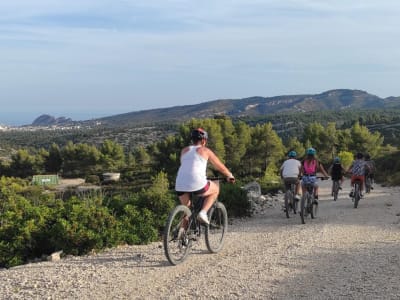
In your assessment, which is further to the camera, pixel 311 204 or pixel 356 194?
pixel 356 194

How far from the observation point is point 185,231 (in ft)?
22.7

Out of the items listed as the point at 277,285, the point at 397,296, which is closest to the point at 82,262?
the point at 277,285

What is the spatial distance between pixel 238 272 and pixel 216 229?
151cm

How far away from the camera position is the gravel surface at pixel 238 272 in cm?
558

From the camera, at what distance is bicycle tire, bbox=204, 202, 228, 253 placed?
744 cm

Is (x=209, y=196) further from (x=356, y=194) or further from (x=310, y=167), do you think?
(x=356, y=194)

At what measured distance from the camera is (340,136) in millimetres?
61781

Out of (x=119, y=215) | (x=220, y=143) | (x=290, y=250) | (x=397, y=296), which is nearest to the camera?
(x=397, y=296)

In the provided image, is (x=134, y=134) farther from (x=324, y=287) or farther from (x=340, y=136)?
(x=324, y=287)

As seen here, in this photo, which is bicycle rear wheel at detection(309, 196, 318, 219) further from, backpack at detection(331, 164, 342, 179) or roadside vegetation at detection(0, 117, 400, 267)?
backpack at detection(331, 164, 342, 179)

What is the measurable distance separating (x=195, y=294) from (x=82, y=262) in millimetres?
2228

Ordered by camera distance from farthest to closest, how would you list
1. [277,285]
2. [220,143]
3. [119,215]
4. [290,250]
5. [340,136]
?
[340,136]
[220,143]
[119,215]
[290,250]
[277,285]

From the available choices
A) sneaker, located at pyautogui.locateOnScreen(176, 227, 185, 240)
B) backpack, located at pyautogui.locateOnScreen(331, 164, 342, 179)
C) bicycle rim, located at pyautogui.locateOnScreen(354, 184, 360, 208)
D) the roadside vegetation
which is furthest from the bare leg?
backpack, located at pyautogui.locateOnScreen(331, 164, 342, 179)

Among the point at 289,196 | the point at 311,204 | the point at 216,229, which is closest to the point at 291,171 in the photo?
the point at 289,196
